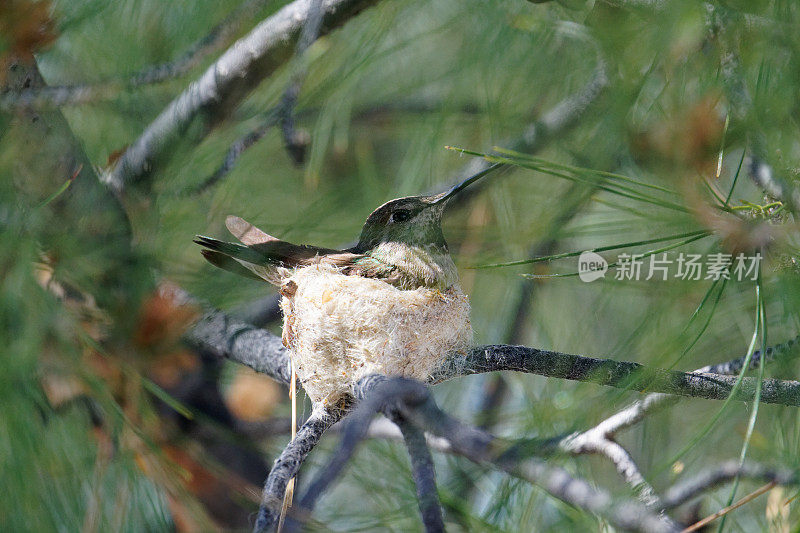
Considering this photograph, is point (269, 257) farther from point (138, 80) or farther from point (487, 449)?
point (487, 449)

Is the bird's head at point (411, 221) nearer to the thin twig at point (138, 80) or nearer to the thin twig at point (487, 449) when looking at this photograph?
the thin twig at point (138, 80)

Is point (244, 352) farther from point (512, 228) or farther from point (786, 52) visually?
point (786, 52)

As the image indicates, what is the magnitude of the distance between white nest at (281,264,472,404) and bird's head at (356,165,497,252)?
0.19 m

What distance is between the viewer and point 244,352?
1.81 m

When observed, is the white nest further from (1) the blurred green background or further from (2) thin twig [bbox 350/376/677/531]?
(2) thin twig [bbox 350/376/677/531]

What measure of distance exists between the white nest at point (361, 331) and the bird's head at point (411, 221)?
0.19 metres

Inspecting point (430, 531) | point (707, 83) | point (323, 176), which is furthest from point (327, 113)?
point (430, 531)

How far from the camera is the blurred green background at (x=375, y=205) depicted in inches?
44.8

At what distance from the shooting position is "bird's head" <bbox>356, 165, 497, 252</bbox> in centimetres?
187

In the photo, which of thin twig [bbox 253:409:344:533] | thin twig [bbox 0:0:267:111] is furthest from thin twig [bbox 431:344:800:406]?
thin twig [bbox 0:0:267:111]

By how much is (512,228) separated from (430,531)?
4.97 ft

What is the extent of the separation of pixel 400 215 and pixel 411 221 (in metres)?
0.04

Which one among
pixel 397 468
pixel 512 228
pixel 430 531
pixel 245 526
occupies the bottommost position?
pixel 245 526

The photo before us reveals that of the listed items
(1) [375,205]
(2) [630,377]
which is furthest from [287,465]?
(1) [375,205]
